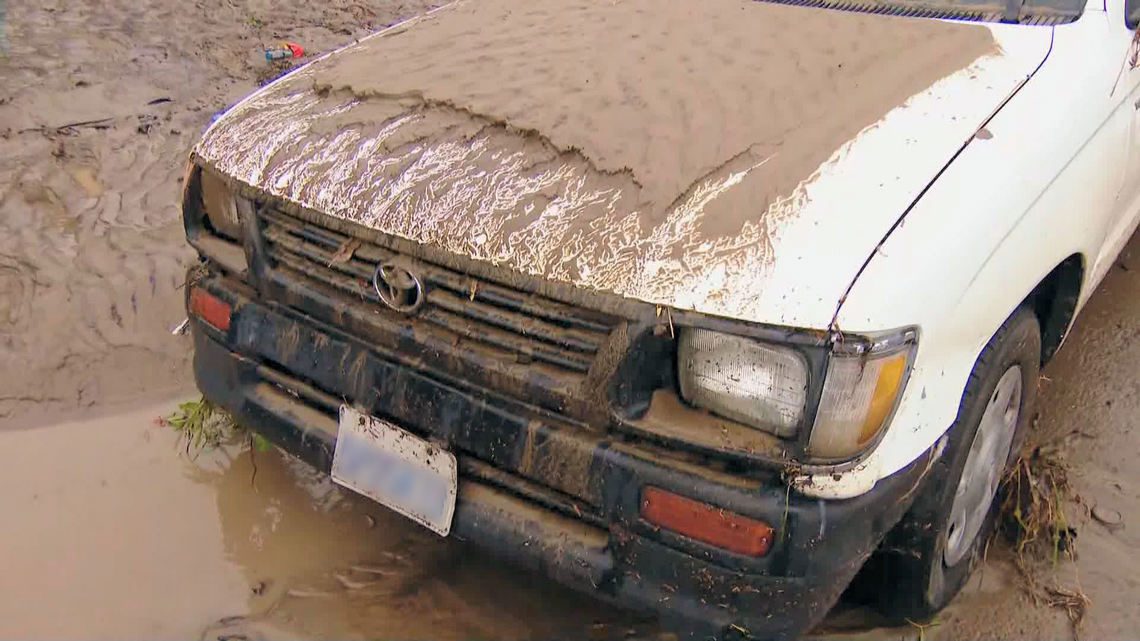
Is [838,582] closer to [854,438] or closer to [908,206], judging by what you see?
[854,438]

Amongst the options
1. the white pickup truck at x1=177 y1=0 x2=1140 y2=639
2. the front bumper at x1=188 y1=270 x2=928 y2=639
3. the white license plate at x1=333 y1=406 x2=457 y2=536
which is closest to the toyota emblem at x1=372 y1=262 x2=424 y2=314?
the white pickup truck at x1=177 y1=0 x2=1140 y2=639

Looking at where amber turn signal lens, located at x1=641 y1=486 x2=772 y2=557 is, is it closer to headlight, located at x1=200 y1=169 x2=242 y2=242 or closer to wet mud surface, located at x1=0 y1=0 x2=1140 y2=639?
wet mud surface, located at x1=0 y1=0 x2=1140 y2=639

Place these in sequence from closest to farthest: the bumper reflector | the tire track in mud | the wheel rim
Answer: the wheel rim, the bumper reflector, the tire track in mud

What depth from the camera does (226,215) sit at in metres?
2.39

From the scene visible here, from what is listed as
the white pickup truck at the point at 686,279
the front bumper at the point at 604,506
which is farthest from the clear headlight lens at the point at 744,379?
the front bumper at the point at 604,506

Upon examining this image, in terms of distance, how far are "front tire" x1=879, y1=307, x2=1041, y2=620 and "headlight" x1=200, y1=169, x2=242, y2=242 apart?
6.04ft

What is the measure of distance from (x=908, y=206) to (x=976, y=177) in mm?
227

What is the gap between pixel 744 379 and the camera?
165 centimetres

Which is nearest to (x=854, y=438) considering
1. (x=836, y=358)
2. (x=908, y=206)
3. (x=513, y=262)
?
(x=836, y=358)

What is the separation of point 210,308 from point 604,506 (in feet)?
4.15

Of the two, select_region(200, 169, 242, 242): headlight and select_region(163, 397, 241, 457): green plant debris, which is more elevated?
select_region(200, 169, 242, 242): headlight

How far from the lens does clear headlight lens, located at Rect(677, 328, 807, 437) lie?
161 centimetres

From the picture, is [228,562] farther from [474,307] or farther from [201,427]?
[474,307]

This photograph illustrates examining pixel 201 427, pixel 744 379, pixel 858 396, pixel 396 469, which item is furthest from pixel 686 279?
pixel 201 427
